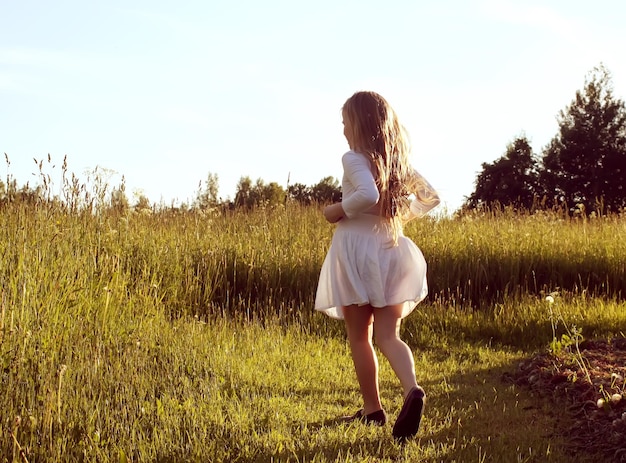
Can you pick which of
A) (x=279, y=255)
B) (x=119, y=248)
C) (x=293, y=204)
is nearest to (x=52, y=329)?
(x=119, y=248)

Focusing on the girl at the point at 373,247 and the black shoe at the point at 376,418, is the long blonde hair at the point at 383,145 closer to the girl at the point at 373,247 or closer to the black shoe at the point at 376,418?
the girl at the point at 373,247

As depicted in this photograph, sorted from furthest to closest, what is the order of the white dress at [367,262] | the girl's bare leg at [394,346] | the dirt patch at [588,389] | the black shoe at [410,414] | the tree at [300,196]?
the tree at [300,196] < the dirt patch at [588,389] < the white dress at [367,262] < the girl's bare leg at [394,346] < the black shoe at [410,414]

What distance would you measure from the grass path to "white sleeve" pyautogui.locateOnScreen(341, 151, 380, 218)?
115cm

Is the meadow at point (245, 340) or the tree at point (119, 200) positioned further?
the tree at point (119, 200)

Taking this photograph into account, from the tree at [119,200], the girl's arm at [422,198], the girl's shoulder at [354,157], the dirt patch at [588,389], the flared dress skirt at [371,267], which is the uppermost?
the tree at [119,200]

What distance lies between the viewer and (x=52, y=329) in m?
4.45

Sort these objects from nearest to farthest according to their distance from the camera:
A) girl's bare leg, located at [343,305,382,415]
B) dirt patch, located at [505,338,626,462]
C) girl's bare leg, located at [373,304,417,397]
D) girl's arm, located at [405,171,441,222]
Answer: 1. girl's bare leg, located at [373,304,417,397]
2. girl's bare leg, located at [343,305,382,415]
3. girl's arm, located at [405,171,441,222]
4. dirt patch, located at [505,338,626,462]

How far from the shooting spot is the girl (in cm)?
363

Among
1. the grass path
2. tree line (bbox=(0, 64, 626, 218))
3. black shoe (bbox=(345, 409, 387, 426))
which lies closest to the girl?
black shoe (bbox=(345, 409, 387, 426))

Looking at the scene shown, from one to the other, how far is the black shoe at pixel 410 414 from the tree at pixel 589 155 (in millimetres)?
30672

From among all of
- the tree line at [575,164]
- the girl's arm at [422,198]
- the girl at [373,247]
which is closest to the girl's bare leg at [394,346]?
the girl at [373,247]

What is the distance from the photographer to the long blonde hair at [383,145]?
368cm

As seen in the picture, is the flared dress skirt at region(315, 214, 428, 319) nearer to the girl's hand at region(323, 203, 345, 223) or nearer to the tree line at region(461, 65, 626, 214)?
the girl's hand at region(323, 203, 345, 223)

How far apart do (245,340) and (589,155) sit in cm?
3030
